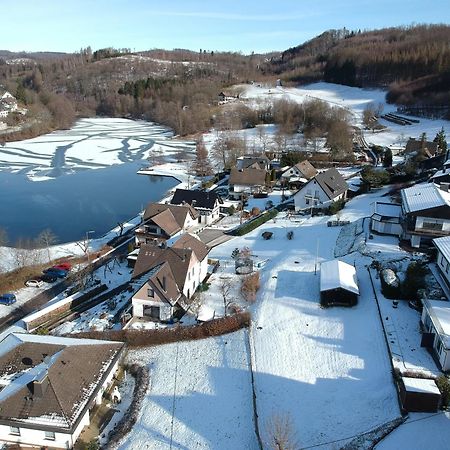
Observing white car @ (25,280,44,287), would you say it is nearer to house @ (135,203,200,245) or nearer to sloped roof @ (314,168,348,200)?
house @ (135,203,200,245)

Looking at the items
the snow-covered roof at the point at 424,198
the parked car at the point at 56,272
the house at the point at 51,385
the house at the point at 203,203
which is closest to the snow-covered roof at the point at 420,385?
the house at the point at 51,385

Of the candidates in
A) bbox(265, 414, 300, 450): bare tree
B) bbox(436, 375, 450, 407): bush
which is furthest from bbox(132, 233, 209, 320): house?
bbox(436, 375, 450, 407): bush

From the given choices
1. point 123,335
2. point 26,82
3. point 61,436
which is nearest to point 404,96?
point 123,335

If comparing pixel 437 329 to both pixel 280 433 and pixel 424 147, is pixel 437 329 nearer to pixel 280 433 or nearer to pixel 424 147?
pixel 280 433

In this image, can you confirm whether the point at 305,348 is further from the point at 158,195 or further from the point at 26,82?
the point at 26,82

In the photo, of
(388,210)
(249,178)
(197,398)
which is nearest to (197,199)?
(249,178)

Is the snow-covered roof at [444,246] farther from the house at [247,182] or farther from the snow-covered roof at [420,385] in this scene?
the house at [247,182]
